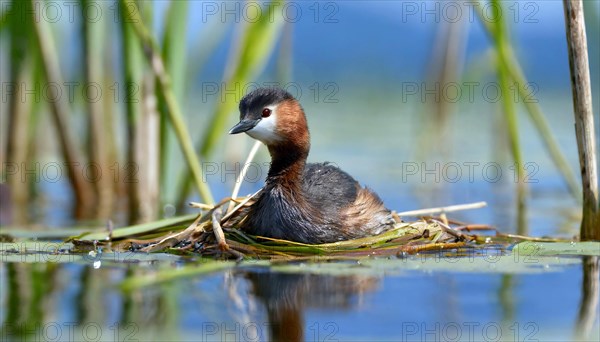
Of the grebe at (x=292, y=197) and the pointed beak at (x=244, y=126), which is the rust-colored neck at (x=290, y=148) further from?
the pointed beak at (x=244, y=126)

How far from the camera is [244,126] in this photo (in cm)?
620

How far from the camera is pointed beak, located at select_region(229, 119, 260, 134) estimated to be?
242 inches

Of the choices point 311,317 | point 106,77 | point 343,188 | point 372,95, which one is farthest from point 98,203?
point 372,95

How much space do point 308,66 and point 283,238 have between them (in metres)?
41.8

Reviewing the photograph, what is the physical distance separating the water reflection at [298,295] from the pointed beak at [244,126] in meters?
1.06

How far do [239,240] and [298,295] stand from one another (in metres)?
1.43

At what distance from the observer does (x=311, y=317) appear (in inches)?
176

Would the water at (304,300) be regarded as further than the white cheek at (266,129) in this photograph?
No

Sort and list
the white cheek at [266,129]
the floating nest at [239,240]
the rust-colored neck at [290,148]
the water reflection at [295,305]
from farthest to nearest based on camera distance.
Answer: the rust-colored neck at [290,148]
the white cheek at [266,129]
the floating nest at [239,240]
the water reflection at [295,305]

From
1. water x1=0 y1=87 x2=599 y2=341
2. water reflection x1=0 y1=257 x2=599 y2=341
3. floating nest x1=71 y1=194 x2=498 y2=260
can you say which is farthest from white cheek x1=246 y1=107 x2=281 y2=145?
water reflection x1=0 y1=257 x2=599 y2=341

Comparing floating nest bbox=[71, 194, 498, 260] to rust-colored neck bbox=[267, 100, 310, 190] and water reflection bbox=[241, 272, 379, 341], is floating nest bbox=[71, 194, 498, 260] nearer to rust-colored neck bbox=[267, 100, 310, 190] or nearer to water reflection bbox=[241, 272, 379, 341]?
rust-colored neck bbox=[267, 100, 310, 190]

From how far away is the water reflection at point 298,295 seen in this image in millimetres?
4262

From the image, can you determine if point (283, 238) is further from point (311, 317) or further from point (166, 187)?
point (166, 187)

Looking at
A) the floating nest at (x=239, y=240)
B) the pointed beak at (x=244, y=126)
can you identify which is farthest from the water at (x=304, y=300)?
the pointed beak at (x=244, y=126)
